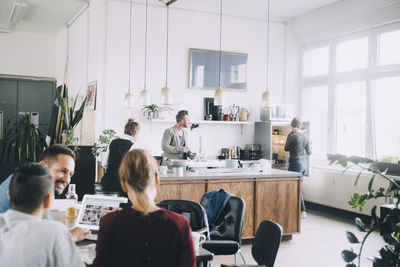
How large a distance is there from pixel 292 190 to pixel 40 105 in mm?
7083

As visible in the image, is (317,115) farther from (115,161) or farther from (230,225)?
(230,225)

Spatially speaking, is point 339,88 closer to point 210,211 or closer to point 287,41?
point 287,41

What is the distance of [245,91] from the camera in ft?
28.1

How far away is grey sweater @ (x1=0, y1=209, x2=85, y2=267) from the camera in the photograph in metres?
1.57

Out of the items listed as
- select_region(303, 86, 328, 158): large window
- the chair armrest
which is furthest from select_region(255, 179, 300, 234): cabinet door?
select_region(303, 86, 328, 158): large window

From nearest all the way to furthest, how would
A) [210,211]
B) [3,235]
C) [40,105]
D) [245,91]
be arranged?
[3,235], [210,211], [245,91], [40,105]

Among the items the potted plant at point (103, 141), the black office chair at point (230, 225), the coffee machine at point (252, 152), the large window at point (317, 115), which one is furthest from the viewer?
the large window at point (317, 115)

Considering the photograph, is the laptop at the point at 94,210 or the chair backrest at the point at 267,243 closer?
the laptop at the point at 94,210

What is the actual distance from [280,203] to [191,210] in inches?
96.0

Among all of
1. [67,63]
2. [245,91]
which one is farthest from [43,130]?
[245,91]

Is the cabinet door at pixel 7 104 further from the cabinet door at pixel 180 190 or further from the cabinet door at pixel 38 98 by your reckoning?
the cabinet door at pixel 180 190

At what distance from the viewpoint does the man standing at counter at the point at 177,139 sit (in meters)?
6.19

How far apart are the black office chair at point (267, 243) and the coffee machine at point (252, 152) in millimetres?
5228

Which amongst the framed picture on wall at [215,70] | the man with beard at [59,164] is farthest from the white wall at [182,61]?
the man with beard at [59,164]
